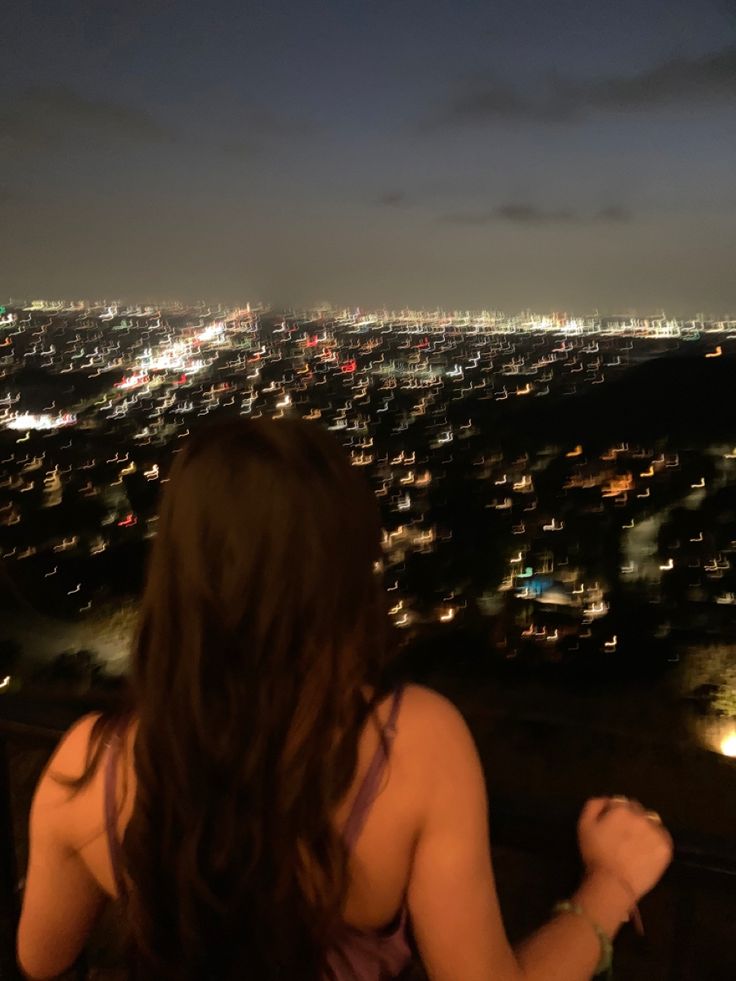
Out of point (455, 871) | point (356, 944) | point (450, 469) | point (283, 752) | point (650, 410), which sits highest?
point (283, 752)

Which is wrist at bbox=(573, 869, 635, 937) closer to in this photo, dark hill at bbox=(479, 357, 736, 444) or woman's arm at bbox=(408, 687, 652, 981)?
woman's arm at bbox=(408, 687, 652, 981)

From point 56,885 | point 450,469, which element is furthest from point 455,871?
point 450,469

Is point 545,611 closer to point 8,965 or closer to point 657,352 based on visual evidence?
point 657,352

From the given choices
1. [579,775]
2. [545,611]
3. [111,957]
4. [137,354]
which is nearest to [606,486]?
[545,611]

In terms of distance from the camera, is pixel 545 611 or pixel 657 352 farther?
pixel 657 352

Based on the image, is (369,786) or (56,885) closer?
(369,786)

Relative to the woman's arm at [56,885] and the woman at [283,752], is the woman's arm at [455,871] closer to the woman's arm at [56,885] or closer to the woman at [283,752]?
the woman at [283,752]

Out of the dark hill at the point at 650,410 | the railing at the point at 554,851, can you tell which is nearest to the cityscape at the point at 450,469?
the dark hill at the point at 650,410

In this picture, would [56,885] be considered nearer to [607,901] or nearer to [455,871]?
[455,871]
